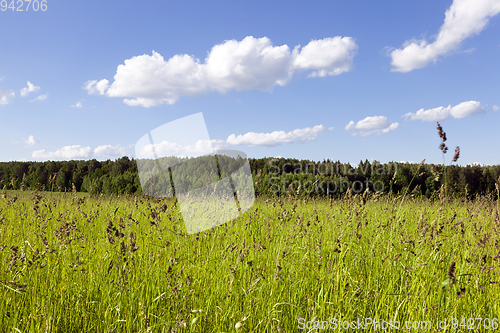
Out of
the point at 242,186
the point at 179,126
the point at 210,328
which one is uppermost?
the point at 179,126

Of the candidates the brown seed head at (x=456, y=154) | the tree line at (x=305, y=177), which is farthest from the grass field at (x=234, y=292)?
the tree line at (x=305, y=177)

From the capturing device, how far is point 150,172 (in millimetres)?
6125

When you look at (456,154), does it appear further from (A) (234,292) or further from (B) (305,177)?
(B) (305,177)

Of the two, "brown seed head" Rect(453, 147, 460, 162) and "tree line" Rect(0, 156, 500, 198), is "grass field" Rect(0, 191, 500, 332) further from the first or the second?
"tree line" Rect(0, 156, 500, 198)

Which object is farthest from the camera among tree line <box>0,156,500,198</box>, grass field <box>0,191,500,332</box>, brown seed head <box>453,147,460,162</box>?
tree line <box>0,156,500,198</box>

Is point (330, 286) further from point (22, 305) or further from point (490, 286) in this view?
point (22, 305)

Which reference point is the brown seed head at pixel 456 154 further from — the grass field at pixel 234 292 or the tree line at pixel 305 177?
the tree line at pixel 305 177

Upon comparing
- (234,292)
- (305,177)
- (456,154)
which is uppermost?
(456,154)

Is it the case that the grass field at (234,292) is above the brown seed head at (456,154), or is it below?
below

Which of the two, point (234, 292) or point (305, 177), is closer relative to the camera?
point (234, 292)

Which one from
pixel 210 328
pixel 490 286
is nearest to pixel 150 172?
pixel 210 328

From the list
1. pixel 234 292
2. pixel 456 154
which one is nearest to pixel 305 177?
pixel 456 154

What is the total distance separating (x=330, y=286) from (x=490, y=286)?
1.37 metres

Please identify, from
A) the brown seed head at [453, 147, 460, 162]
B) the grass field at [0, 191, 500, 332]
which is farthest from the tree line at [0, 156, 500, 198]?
the brown seed head at [453, 147, 460, 162]
